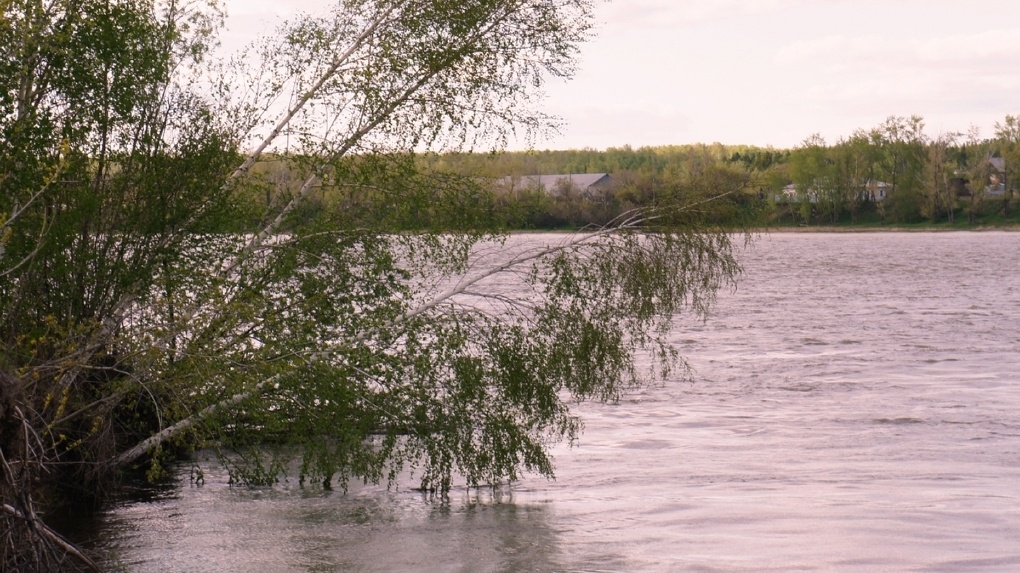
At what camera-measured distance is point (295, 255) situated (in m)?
16.3

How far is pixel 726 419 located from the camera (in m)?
27.6

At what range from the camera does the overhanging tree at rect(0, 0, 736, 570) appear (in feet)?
47.3

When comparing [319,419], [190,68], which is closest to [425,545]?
[319,419]

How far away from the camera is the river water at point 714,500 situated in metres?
15.7

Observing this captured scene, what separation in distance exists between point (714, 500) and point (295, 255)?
7696mm

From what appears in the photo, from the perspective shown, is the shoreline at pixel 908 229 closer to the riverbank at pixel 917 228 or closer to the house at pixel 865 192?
the riverbank at pixel 917 228

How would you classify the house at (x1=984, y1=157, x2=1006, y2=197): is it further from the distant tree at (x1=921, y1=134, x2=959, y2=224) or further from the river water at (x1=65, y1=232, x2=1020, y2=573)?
the river water at (x1=65, y1=232, x2=1020, y2=573)

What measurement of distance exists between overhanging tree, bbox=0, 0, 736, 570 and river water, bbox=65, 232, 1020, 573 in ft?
3.22

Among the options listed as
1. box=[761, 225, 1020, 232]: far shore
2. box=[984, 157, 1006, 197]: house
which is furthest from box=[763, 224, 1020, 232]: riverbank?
box=[984, 157, 1006, 197]: house

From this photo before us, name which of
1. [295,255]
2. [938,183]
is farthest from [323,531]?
[938,183]

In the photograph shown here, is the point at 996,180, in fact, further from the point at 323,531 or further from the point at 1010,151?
the point at 323,531

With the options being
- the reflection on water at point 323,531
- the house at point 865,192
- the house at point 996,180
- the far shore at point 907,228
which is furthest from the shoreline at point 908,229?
the reflection on water at point 323,531

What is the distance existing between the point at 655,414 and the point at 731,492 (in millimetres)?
8449

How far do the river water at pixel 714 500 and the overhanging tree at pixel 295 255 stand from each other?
980mm
